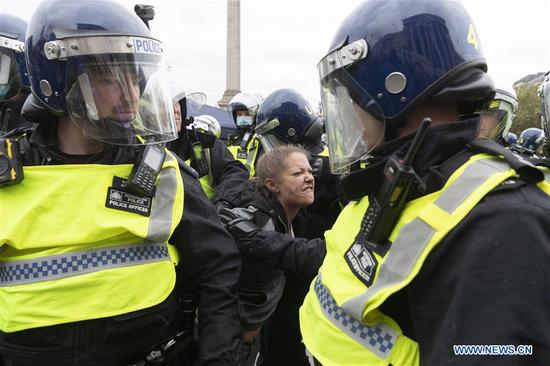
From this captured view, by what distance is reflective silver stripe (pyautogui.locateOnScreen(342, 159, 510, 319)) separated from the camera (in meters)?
1.01

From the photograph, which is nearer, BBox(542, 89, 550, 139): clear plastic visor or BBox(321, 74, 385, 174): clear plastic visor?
BBox(321, 74, 385, 174): clear plastic visor

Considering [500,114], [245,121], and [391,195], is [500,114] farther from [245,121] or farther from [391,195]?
[245,121]

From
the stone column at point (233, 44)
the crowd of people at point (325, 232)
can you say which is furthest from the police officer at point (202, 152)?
the stone column at point (233, 44)

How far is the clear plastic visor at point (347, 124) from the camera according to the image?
1.38 meters

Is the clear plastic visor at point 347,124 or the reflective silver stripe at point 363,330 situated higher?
the clear plastic visor at point 347,124

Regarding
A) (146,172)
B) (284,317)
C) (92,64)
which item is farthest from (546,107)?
(92,64)

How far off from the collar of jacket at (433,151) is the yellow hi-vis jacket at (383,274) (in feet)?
0.15

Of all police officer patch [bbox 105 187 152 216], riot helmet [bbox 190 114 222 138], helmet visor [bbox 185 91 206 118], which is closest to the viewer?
police officer patch [bbox 105 187 152 216]

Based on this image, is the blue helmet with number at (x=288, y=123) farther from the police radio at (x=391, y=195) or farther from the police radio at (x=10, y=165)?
the police radio at (x=391, y=195)

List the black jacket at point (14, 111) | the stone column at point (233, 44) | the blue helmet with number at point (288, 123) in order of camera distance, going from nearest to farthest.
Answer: the black jacket at point (14, 111) → the blue helmet with number at point (288, 123) → the stone column at point (233, 44)

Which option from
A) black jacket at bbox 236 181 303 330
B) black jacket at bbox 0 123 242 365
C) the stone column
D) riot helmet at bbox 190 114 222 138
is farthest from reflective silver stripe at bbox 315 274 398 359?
the stone column

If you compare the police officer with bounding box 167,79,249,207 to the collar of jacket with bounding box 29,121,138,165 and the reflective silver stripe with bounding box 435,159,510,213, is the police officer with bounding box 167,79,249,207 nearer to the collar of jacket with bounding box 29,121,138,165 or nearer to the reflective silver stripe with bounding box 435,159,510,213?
the collar of jacket with bounding box 29,121,138,165

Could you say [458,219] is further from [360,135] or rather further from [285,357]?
[285,357]

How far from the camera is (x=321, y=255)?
2141 mm
